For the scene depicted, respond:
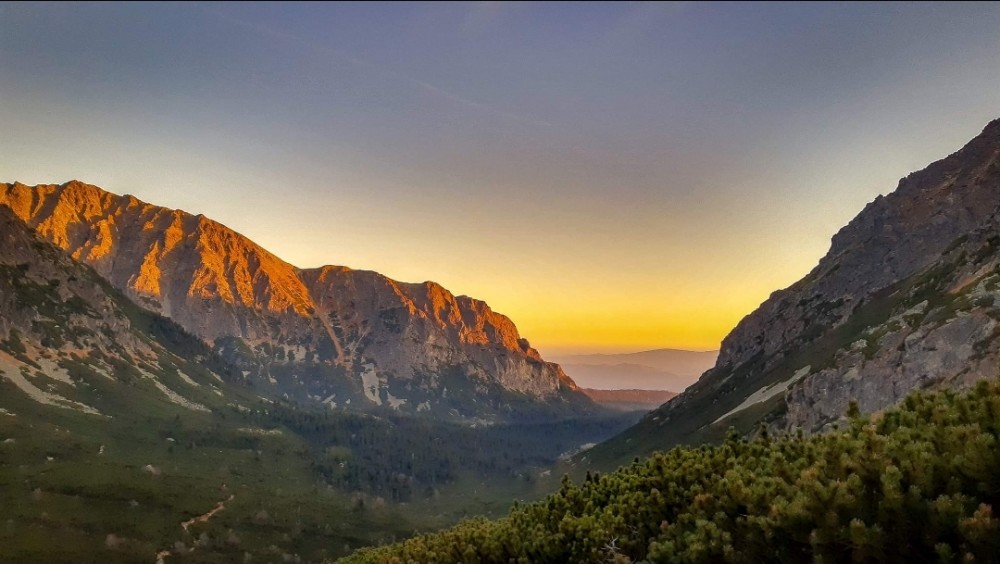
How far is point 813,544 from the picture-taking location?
1523 cm

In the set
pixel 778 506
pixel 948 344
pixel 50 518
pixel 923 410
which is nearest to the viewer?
pixel 778 506

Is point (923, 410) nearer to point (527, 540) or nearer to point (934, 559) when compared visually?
point (934, 559)

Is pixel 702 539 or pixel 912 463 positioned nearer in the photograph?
pixel 912 463

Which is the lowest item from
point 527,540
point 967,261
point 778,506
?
point 527,540

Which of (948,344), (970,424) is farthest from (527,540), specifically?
(948,344)

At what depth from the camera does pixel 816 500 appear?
1541 centimetres

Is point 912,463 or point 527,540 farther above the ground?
point 912,463

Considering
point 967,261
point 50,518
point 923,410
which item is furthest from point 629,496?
point 50,518

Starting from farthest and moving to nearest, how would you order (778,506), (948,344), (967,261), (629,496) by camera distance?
(967,261) → (948,344) → (629,496) → (778,506)

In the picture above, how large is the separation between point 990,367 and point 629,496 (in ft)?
363

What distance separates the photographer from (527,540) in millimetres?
25672

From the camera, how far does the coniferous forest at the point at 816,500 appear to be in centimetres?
1380

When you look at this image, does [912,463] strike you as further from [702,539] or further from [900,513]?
[702,539]

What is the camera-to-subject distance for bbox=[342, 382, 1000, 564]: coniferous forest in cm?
1380
